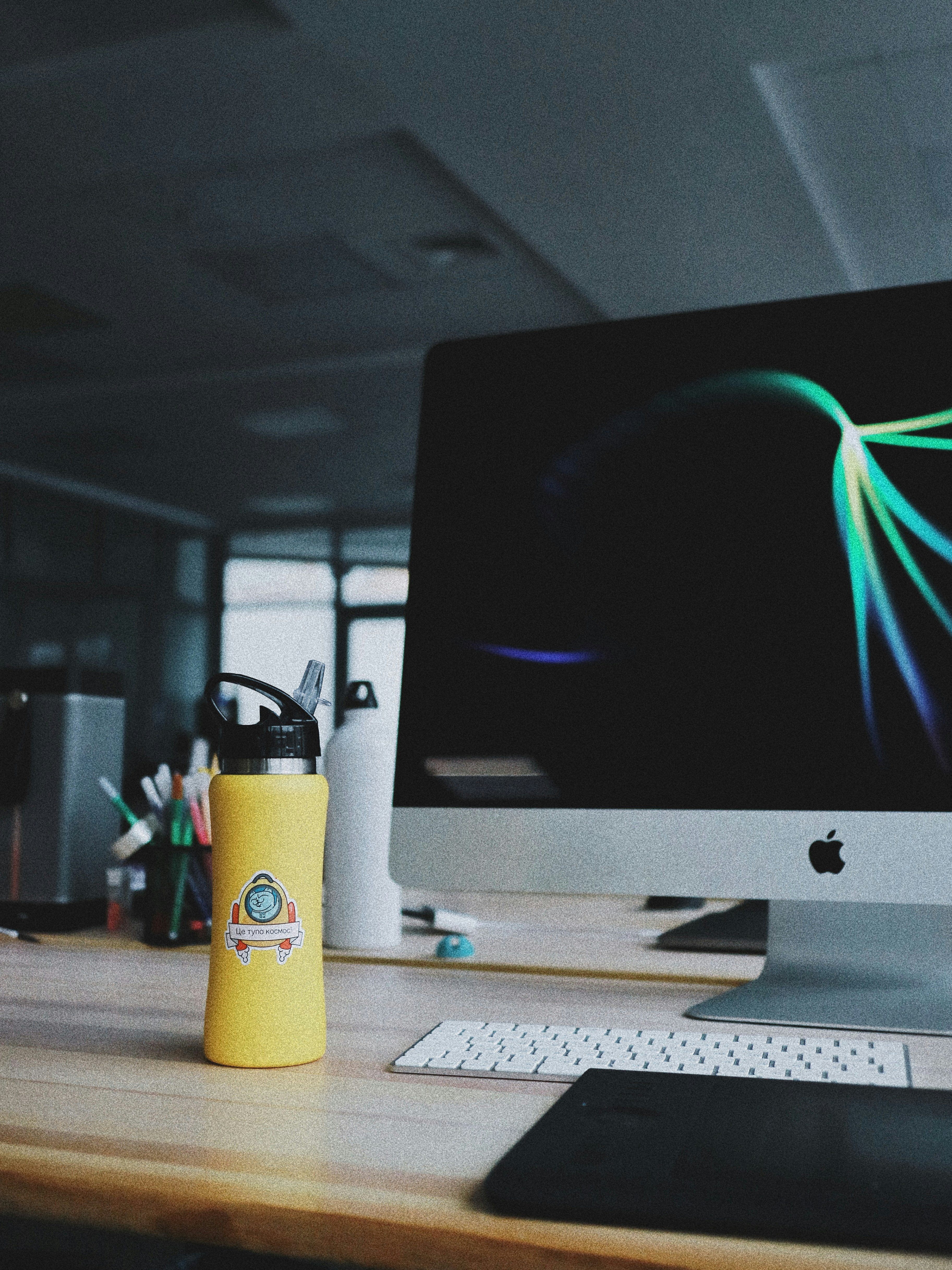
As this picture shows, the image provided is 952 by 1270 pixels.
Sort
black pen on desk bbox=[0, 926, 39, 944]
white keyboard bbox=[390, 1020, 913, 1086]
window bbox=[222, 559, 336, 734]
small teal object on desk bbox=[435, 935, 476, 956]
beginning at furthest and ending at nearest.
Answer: window bbox=[222, 559, 336, 734] → black pen on desk bbox=[0, 926, 39, 944] → small teal object on desk bbox=[435, 935, 476, 956] → white keyboard bbox=[390, 1020, 913, 1086]

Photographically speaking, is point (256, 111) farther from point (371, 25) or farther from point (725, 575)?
point (725, 575)

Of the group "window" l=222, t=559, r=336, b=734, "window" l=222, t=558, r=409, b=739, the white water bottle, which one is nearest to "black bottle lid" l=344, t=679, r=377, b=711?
the white water bottle

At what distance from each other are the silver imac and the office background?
0.13 metres

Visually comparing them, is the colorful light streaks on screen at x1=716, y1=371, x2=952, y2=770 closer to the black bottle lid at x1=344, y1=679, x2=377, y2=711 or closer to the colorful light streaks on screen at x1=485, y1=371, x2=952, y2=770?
the colorful light streaks on screen at x1=485, y1=371, x2=952, y2=770

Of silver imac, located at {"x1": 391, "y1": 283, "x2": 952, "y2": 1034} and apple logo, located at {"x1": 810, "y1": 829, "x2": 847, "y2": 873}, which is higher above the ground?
silver imac, located at {"x1": 391, "y1": 283, "x2": 952, "y2": 1034}

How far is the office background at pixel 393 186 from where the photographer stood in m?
2.94

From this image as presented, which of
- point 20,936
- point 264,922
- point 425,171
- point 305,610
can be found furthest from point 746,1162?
point 305,610

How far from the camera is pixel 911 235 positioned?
3949mm

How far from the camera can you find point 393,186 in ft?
12.3

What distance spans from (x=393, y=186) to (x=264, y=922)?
3.51 meters

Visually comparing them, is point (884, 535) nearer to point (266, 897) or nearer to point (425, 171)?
point (266, 897)

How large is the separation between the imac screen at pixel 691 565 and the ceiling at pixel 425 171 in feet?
7.56

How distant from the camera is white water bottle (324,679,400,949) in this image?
3.51 ft

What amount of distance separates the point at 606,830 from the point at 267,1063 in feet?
1.00
